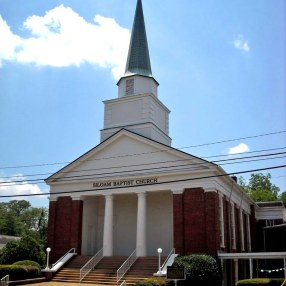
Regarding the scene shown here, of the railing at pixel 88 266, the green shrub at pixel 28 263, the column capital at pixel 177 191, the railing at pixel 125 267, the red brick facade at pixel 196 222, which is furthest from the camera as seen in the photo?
the column capital at pixel 177 191

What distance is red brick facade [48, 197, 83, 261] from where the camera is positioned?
31.8 meters

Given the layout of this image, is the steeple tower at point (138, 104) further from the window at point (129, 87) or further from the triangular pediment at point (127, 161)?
the triangular pediment at point (127, 161)

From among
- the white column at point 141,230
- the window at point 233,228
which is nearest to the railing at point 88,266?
the white column at point 141,230

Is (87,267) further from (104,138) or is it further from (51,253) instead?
(104,138)

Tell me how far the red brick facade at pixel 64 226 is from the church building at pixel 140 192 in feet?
0.25

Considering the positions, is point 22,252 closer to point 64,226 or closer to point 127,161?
point 64,226

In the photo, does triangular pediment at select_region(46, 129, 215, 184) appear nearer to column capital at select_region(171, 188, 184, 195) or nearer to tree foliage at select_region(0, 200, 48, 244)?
column capital at select_region(171, 188, 184, 195)

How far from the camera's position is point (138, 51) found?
38188 millimetres

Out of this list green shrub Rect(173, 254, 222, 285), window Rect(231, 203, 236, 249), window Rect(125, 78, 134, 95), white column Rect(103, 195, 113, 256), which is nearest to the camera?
green shrub Rect(173, 254, 222, 285)

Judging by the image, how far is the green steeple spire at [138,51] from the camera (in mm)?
37156

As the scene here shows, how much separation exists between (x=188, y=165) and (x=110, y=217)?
23.7 ft

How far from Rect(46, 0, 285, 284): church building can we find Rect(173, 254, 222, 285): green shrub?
2165 mm

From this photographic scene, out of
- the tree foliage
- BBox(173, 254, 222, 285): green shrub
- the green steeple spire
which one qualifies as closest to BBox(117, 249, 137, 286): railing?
BBox(173, 254, 222, 285): green shrub

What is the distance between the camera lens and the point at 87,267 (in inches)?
1121
